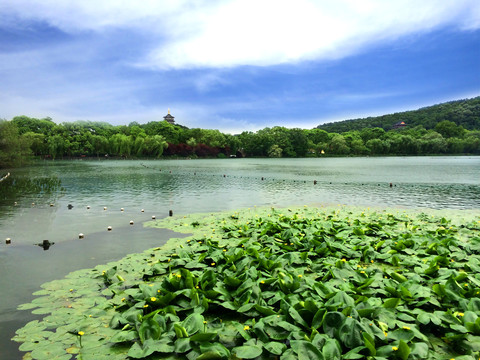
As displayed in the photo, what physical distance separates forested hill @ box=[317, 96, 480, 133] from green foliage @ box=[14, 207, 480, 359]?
17763 centimetres

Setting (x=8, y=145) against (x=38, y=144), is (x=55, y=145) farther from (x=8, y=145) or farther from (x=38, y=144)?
(x=8, y=145)

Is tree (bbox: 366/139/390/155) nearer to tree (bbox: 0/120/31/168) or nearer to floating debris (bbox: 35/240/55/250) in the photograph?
tree (bbox: 0/120/31/168)

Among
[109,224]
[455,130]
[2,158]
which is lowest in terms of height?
[109,224]

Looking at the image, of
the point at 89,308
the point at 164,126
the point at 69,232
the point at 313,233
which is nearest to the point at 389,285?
the point at 313,233

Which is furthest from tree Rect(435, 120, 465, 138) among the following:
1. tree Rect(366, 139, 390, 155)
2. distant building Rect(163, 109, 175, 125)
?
distant building Rect(163, 109, 175, 125)

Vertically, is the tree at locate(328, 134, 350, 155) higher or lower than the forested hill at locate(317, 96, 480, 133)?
lower

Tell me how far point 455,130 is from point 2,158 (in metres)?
164

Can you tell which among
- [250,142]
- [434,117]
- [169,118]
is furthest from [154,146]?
[434,117]

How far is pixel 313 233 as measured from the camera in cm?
932

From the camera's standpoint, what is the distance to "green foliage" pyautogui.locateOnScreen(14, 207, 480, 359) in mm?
4004

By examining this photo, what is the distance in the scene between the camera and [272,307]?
501 centimetres

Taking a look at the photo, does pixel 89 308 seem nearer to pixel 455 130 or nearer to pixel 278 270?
pixel 278 270

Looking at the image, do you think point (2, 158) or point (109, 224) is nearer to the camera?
point (109, 224)

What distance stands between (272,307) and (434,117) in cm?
19209
